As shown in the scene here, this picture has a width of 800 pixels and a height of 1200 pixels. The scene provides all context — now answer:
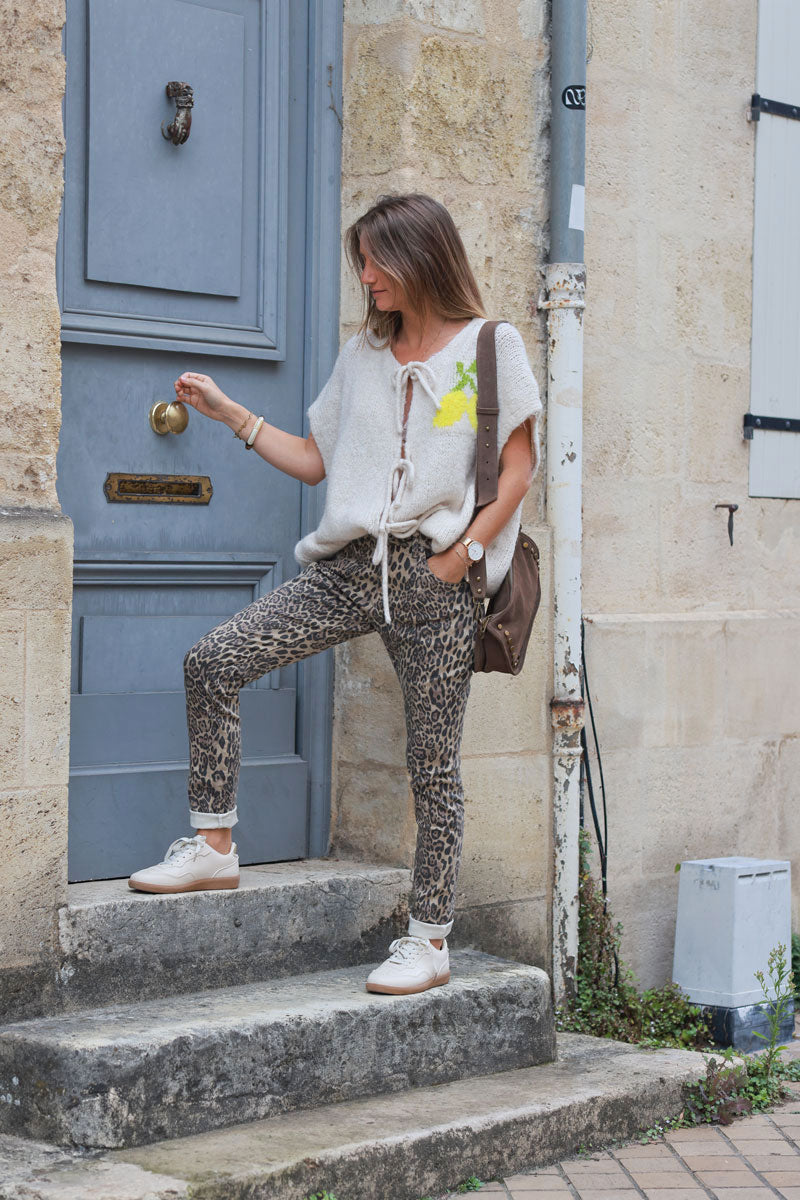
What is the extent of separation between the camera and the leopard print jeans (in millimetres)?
3703

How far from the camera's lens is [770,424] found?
5.58 meters

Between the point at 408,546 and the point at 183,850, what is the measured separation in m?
0.87

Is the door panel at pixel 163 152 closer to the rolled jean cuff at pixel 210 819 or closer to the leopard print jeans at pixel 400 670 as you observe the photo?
the leopard print jeans at pixel 400 670

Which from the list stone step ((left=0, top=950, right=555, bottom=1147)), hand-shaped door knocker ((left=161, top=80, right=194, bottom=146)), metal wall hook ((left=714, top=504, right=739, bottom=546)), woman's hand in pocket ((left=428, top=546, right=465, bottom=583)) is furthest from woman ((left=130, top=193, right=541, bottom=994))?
metal wall hook ((left=714, top=504, right=739, bottom=546))

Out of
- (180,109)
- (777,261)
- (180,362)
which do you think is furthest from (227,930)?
(777,261)

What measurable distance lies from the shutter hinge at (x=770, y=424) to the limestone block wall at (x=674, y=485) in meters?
0.04

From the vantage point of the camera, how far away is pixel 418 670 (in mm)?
3734

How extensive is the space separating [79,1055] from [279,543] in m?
1.65

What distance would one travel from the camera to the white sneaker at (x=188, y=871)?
3.69 metres

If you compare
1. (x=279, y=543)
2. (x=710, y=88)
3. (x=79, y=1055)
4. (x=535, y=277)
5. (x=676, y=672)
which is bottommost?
(x=79, y=1055)

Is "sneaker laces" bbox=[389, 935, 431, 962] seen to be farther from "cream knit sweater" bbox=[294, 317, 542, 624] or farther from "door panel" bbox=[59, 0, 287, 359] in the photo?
"door panel" bbox=[59, 0, 287, 359]

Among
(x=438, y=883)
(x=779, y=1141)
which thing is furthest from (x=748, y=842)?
(x=438, y=883)

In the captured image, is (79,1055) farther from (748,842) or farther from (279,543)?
(748,842)

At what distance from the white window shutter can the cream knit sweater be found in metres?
2.05
